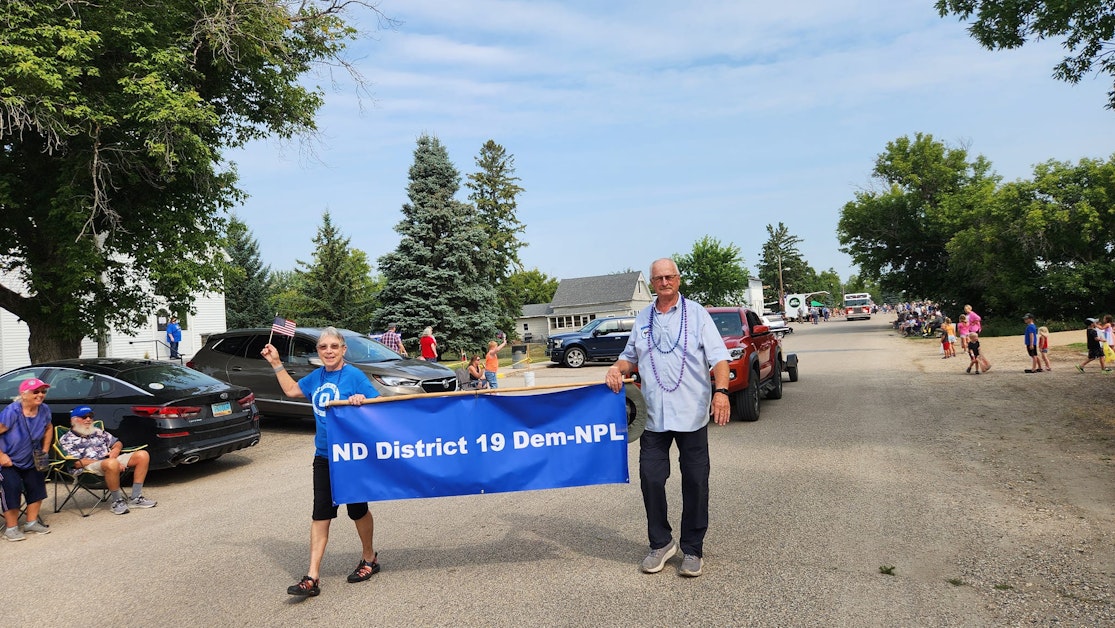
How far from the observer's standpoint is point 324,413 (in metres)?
4.99

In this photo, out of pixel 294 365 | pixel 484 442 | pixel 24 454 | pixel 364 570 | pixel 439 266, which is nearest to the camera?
pixel 364 570

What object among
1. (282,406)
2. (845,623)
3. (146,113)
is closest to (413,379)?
(282,406)

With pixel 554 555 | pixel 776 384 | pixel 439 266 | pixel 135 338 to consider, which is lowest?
pixel 554 555

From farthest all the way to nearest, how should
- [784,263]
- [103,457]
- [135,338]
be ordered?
1. [784,263]
2. [135,338]
3. [103,457]

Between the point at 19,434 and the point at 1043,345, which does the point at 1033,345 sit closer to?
the point at 1043,345

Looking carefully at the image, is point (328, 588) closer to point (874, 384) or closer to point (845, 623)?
point (845, 623)

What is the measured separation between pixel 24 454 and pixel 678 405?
6.15 meters

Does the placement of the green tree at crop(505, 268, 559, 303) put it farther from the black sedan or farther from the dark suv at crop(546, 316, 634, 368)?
the black sedan

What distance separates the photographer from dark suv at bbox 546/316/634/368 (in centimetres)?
2770

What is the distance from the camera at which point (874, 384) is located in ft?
54.5

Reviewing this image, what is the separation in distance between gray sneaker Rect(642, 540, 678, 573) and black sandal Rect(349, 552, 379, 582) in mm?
→ 1780

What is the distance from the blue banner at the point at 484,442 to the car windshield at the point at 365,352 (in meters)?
7.46

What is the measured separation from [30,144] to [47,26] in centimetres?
292

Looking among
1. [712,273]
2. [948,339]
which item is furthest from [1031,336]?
[712,273]
